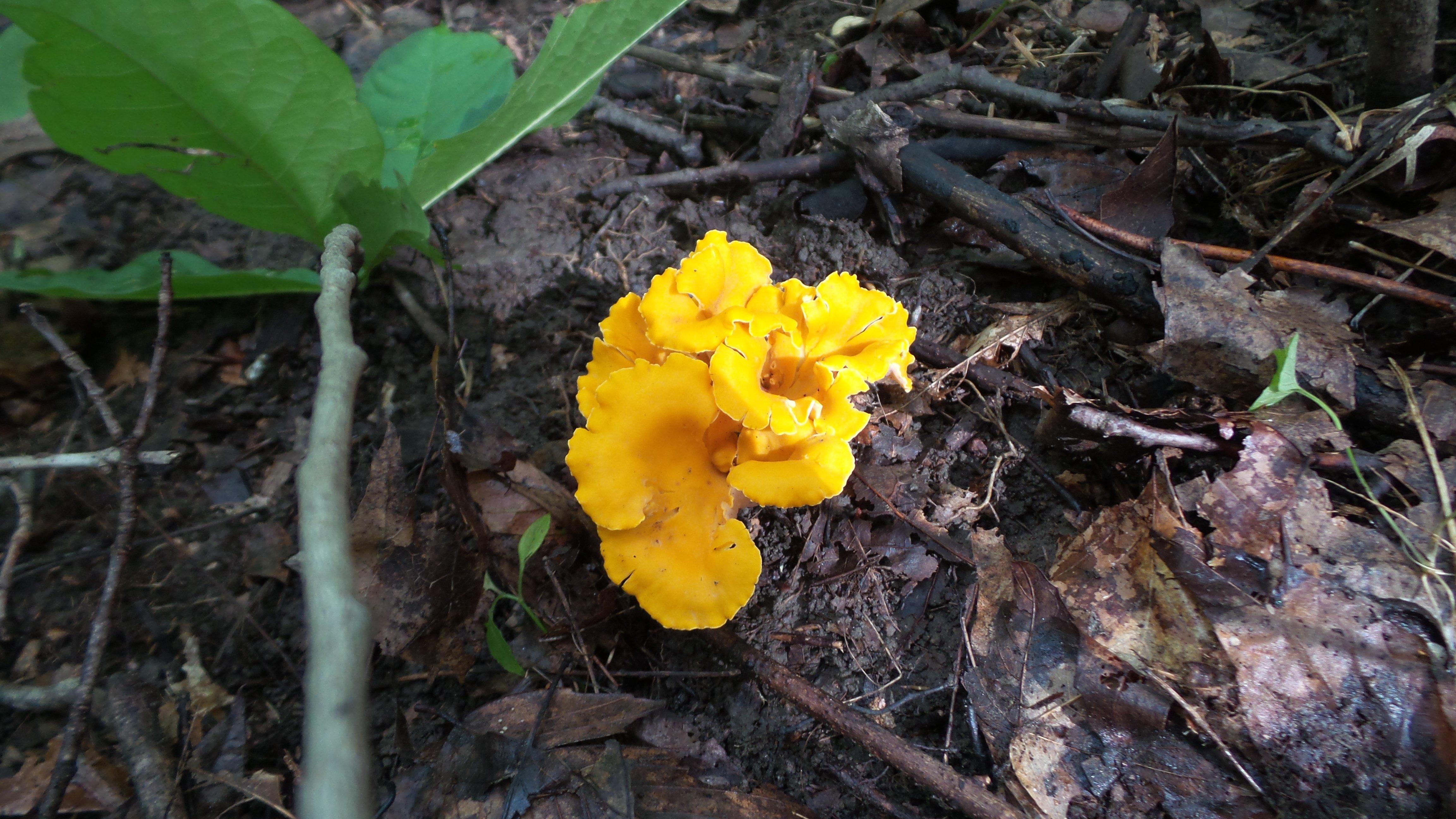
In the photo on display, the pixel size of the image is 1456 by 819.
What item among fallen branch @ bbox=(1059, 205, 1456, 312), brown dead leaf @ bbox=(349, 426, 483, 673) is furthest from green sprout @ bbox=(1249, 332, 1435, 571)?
brown dead leaf @ bbox=(349, 426, 483, 673)

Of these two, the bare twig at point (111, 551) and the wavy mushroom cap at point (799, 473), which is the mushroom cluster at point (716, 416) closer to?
the wavy mushroom cap at point (799, 473)

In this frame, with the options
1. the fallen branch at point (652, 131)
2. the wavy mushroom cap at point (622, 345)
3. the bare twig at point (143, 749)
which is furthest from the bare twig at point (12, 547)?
the fallen branch at point (652, 131)

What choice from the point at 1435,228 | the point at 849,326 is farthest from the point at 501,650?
the point at 1435,228

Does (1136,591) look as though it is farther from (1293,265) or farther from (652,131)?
(652,131)

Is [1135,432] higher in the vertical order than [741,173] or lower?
lower

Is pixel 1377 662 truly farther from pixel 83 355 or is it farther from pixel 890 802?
pixel 83 355
